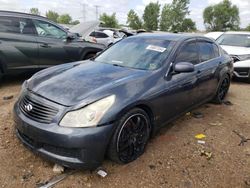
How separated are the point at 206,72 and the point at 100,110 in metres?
2.61

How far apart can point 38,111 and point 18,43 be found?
3572 mm

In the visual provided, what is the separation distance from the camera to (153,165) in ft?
10.8

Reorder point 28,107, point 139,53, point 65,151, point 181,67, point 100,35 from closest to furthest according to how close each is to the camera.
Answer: point 65,151 < point 28,107 < point 181,67 < point 139,53 < point 100,35

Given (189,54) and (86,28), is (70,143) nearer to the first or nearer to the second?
(189,54)

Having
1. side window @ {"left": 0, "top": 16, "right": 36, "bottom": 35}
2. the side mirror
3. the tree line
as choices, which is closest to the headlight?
the side mirror

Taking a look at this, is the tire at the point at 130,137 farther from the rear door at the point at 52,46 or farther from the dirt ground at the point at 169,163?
the rear door at the point at 52,46

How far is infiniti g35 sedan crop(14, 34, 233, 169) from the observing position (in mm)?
2781

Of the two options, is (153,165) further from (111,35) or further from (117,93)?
(111,35)

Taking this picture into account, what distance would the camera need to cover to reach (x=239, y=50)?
27.7ft

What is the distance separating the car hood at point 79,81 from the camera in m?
2.98

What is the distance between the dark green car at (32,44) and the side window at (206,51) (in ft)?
10.5

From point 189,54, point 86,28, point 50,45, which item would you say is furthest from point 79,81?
point 86,28

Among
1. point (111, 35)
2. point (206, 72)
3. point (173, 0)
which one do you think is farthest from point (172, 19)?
point (206, 72)

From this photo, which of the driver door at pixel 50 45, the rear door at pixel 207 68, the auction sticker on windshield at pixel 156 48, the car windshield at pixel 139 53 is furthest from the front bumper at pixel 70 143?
the driver door at pixel 50 45
